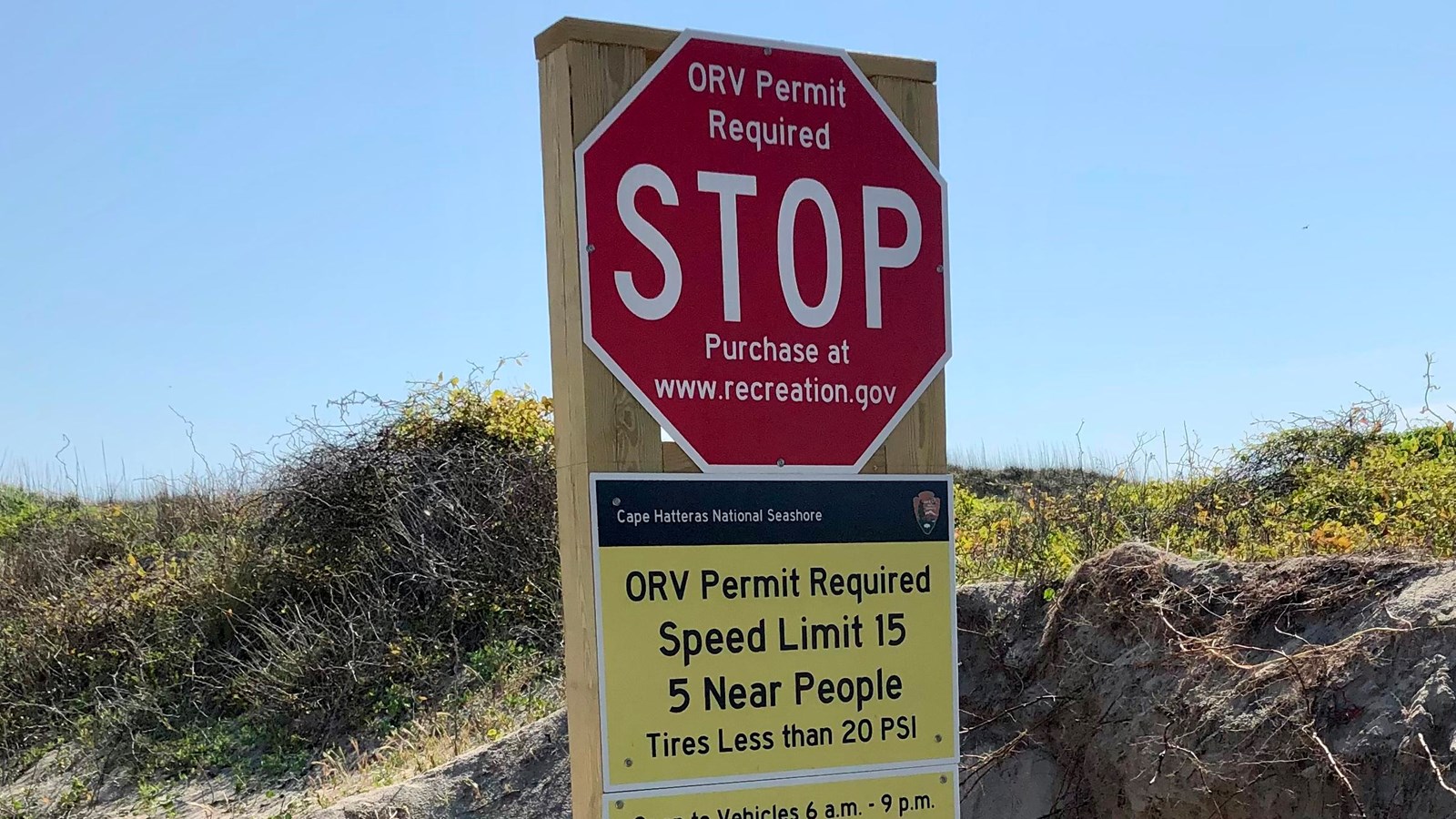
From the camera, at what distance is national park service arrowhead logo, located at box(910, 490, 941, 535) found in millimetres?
3342

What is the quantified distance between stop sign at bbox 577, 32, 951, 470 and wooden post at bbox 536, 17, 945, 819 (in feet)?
0.13

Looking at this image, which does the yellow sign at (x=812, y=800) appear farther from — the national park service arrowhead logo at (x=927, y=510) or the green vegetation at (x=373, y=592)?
the green vegetation at (x=373, y=592)

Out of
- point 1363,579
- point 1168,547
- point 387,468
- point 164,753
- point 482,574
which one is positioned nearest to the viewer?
point 1363,579

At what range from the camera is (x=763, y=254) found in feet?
10.4

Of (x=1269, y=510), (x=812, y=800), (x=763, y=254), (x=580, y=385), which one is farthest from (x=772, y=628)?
(x=1269, y=510)

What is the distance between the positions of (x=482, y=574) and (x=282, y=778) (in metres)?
2.48

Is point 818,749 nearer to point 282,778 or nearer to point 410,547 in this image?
point 282,778

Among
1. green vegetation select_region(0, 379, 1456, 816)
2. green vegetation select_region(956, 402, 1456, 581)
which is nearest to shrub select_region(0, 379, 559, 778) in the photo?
green vegetation select_region(0, 379, 1456, 816)

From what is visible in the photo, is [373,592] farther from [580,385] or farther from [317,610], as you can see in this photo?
Result: [580,385]

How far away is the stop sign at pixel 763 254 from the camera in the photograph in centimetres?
306

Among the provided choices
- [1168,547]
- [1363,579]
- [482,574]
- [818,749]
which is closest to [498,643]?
[482,574]

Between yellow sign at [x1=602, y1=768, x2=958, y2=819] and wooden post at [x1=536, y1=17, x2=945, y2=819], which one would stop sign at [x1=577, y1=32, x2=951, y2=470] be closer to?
wooden post at [x1=536, y1=17, x2=945, y2=819]

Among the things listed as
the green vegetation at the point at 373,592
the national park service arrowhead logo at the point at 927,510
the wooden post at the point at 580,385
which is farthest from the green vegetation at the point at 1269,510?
the wooden post at the point at 580,385

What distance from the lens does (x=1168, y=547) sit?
309 inches
